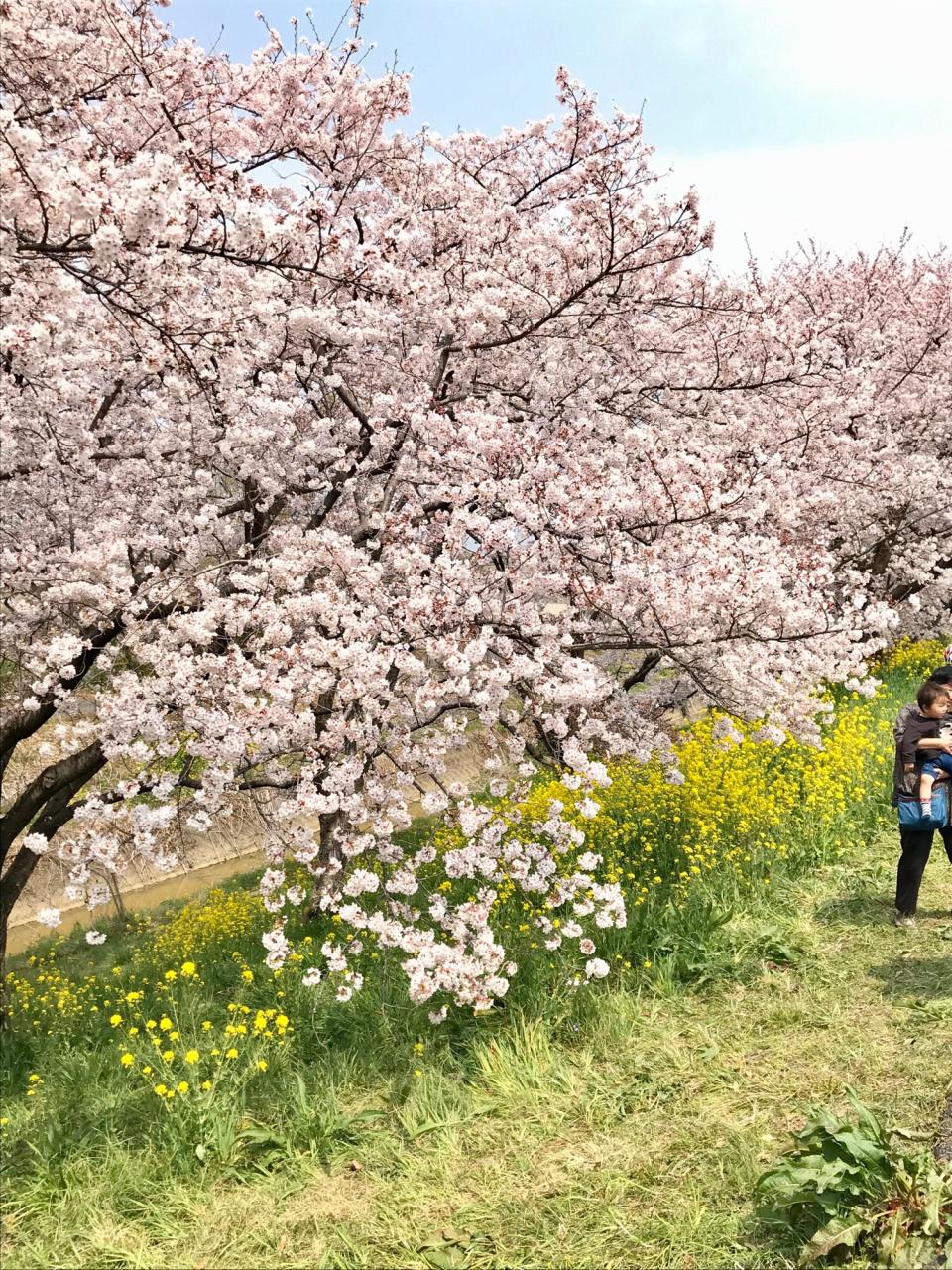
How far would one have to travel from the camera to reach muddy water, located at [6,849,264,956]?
1755cm

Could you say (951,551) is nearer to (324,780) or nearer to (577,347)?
(577,347)

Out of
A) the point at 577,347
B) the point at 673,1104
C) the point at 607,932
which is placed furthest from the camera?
the point at 577,347

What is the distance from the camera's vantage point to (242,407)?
701 centimetres

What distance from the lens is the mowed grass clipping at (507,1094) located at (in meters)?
3.77

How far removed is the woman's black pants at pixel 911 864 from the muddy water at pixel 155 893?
52.2 ft

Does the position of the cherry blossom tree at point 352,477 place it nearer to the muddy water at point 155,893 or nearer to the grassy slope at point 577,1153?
the grassy slope at point 577,1153

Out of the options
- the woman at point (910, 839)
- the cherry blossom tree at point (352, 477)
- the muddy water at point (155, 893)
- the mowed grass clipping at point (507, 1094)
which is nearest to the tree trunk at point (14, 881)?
the cherry blossom tree at point (352, 477)

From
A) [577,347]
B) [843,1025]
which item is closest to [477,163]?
[577,347]

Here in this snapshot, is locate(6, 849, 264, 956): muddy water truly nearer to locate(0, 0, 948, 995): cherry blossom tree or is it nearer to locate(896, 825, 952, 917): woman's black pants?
locate(0, 0, 948, 995): cherry blossom tree

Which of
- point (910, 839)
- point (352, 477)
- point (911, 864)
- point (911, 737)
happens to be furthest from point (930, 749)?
point (352, 477)

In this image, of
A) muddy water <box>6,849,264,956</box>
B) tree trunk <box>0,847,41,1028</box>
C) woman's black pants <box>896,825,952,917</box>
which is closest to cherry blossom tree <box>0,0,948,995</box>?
tree trunk <box>0,847,41,1028</box>

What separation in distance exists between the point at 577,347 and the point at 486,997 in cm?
624

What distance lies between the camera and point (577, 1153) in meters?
4.18

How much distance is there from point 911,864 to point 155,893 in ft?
58.9
